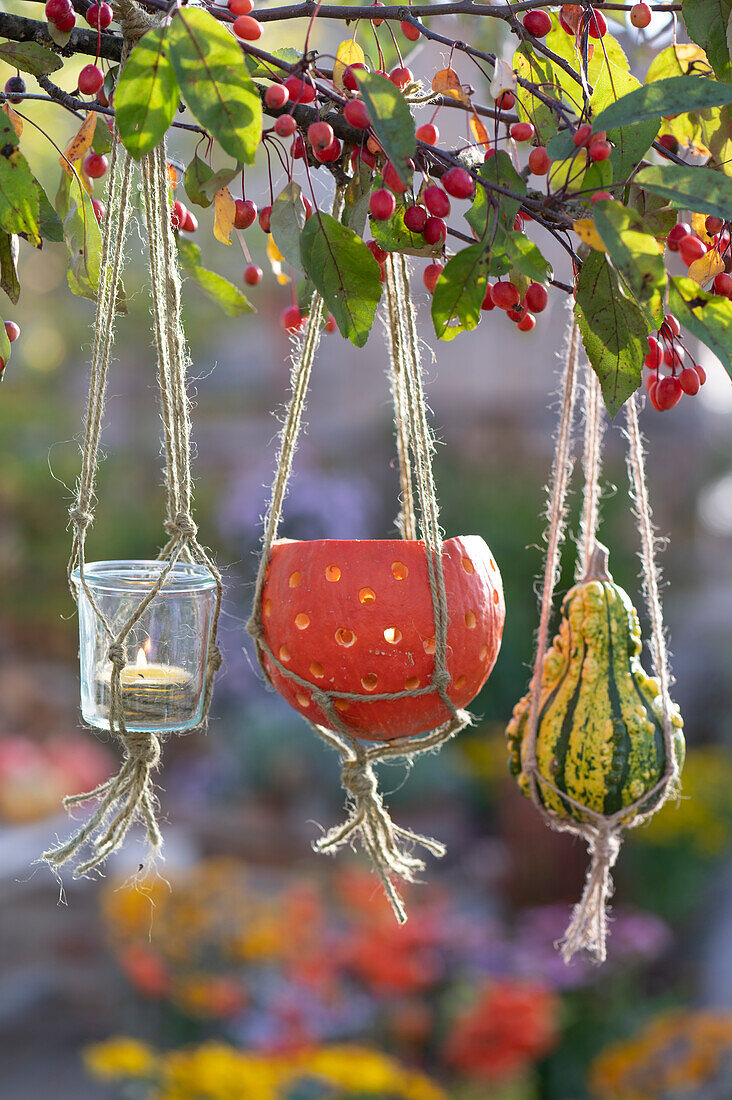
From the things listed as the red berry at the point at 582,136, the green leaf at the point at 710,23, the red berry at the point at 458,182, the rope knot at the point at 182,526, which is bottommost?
the rope knot at the point at 182,526

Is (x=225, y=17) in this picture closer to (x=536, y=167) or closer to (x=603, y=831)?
(x=536, y=167)

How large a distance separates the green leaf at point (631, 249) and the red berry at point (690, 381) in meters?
0.21

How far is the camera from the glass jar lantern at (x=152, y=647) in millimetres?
619

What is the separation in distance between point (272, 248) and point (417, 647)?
33 centimetres

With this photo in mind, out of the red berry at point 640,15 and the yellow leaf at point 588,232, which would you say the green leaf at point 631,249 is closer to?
the yellow leaf at point 588,232

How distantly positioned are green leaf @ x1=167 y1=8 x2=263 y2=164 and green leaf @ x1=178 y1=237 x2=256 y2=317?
29 centimetres

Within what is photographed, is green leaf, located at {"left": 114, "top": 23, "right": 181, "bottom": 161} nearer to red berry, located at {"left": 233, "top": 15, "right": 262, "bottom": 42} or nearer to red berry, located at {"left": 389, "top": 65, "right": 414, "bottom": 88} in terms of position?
red berry, located at {"left": 233, "top": 15, "right": 262, "bottom": 42}

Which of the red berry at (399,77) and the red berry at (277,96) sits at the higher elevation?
the red berry at (399,77)

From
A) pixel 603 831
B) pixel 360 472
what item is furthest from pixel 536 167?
pixel 360 472

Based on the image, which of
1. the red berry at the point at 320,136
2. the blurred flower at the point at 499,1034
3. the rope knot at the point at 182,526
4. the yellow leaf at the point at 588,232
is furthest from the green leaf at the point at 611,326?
the blurred flower at the point at 499,1034

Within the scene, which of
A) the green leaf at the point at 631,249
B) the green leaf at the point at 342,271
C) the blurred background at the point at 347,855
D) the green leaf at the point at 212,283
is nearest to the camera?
the green leaf at the point at 631,249

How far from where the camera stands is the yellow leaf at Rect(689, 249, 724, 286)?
0.61 m

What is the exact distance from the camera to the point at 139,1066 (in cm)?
142

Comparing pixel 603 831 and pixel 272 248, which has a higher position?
pixel 272 248
